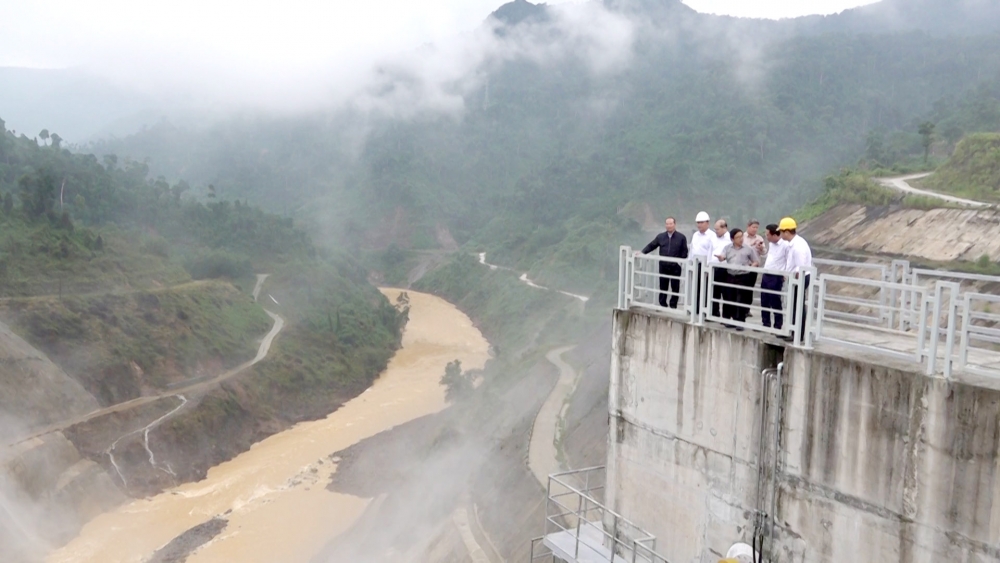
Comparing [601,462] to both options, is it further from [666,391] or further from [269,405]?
[269,405]

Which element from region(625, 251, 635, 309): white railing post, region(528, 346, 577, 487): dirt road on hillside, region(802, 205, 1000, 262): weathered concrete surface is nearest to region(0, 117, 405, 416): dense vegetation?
region(528, 346, 577, 487): dirt road on hillside

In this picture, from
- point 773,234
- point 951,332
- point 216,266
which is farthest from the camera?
point 216,266

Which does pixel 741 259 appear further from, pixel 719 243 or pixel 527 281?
pixel 527 281

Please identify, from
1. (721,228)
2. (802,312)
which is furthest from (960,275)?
(721,228)

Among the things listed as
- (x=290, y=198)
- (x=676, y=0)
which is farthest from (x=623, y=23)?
(x=290, y=198)

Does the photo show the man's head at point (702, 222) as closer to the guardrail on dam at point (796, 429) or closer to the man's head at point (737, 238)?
the man's head at point (737, 238)

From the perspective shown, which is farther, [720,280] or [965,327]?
[720,280]

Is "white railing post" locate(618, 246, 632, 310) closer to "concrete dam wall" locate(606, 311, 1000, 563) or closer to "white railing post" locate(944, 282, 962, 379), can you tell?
"concrete dam wall" locate(606, 311, 1000, 563)
